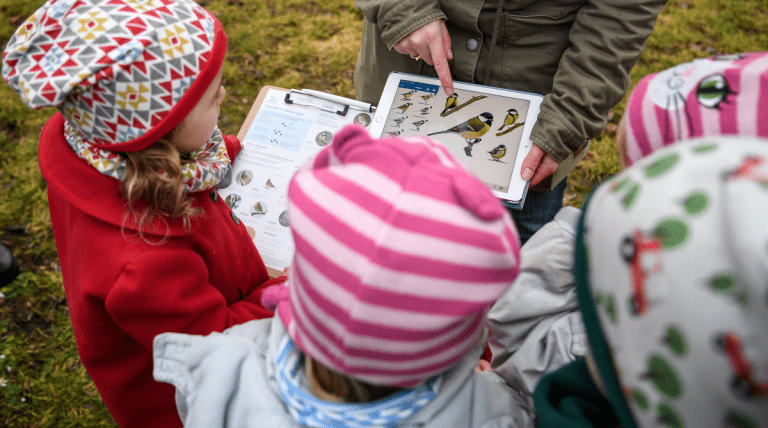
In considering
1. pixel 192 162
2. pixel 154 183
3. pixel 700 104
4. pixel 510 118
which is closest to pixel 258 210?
pixel 192 162

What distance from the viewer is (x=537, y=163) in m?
1.41

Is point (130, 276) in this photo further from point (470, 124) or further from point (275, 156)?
point (470, 124)

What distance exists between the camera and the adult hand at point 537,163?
1.39 meters

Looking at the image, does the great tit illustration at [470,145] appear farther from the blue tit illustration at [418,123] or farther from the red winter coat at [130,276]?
the red winter coat at [130,276]

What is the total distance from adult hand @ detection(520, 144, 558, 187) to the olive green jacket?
0.07 ft

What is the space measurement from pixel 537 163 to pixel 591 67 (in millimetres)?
313

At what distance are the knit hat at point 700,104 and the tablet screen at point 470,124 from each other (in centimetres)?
54

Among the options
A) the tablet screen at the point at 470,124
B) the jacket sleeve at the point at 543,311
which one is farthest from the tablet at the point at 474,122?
the jacket sleeve at the point at 543,311

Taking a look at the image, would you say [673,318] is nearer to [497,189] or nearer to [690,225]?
[690,225]

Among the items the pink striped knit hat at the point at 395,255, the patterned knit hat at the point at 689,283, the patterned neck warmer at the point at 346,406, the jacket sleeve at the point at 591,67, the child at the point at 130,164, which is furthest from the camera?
the jacket sleeve at the point at 591,67

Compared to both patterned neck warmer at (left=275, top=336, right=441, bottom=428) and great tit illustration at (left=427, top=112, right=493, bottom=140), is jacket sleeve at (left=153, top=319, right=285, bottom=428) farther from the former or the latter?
great tit illustration at (left=427, top=112, right=493, bottom=140)

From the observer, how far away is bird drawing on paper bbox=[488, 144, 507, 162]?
145cm

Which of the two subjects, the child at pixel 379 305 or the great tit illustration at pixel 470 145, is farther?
the great tit illustration at pixel 470 145

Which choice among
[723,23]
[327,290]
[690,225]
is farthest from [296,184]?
[723,23]
